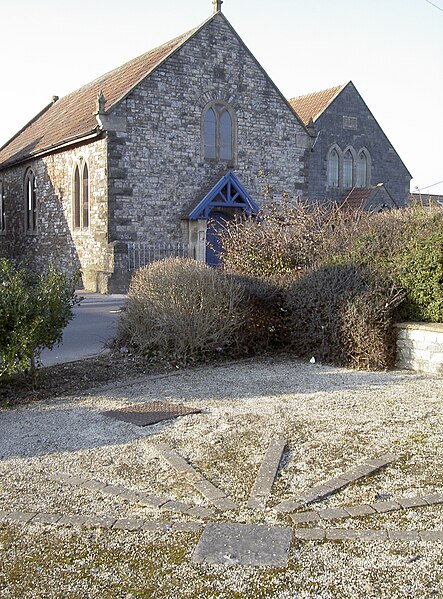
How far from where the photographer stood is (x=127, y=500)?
4.79 m

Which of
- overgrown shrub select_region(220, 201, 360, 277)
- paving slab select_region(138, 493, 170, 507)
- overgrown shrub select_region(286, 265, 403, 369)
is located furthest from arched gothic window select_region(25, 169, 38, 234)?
paving slab select_region(138, 493, 170, 507)

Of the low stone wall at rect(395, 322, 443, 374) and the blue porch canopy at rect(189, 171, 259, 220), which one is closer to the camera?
the low stone wall at rect(395, 322, 443, 374)

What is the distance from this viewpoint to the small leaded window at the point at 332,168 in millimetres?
33906

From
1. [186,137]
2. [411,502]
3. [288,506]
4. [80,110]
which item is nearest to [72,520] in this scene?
[288,506]

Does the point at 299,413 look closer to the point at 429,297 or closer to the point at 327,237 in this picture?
the point at 429,297

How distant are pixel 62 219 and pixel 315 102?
53.8 ft

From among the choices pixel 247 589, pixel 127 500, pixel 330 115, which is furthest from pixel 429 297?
pixel 330 115

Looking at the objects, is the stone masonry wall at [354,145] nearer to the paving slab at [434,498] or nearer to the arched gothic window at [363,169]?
the arched gothic window at [363,169]

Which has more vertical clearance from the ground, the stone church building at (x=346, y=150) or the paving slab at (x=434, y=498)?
the stone church building at (x=346, y=150)

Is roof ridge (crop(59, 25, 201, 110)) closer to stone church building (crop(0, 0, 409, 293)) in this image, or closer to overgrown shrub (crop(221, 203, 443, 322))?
stone church building (crop(0, 0, 409, 293))

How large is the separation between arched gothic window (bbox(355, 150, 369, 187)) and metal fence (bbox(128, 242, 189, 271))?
15063 mm

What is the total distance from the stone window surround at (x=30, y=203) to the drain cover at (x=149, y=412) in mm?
22925

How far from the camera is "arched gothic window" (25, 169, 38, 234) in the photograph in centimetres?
2898

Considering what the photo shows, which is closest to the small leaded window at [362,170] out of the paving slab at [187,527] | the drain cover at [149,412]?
the drain cover at [149,412]
